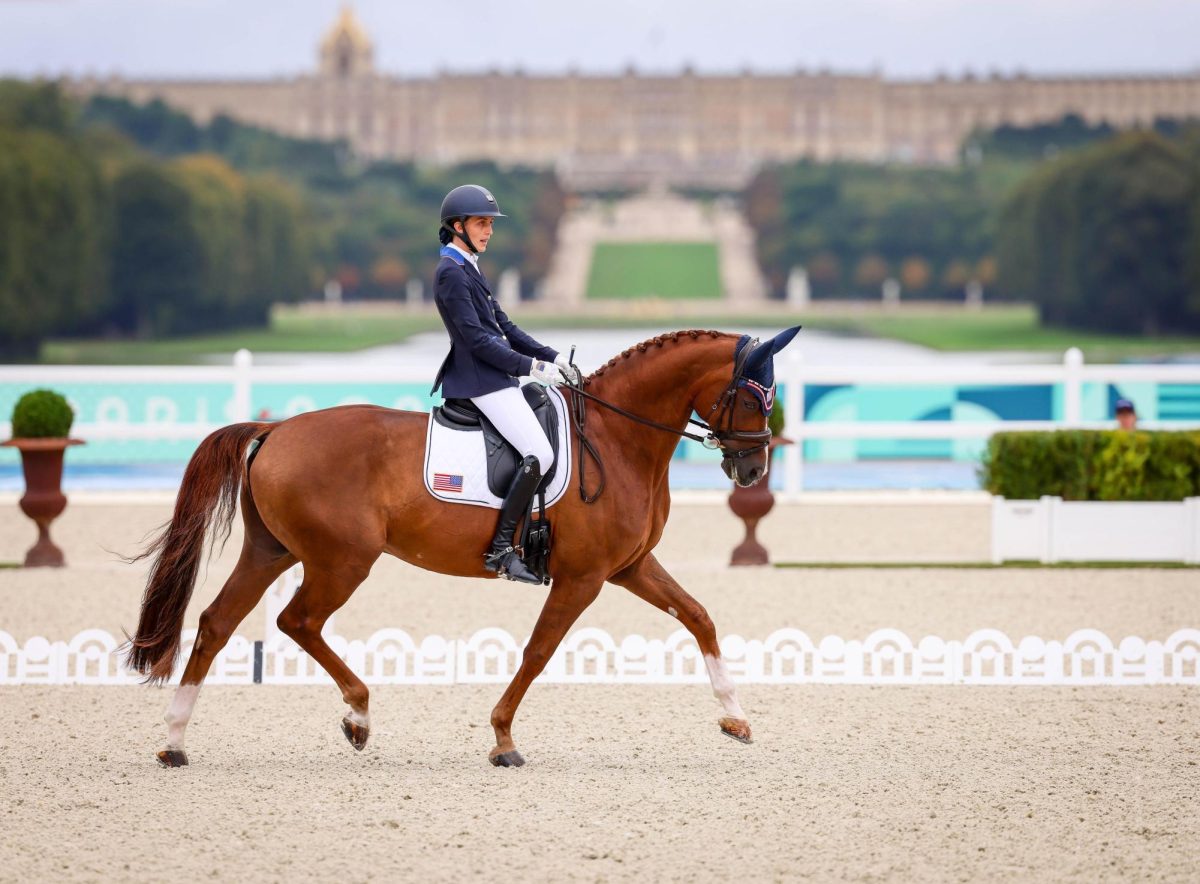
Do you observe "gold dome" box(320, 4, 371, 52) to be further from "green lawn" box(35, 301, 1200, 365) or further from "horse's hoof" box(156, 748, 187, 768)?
"horse's hoof" box(156, 748, 187, 768)

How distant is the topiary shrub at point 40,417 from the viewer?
36.3 ft

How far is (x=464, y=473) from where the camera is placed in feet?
19.5

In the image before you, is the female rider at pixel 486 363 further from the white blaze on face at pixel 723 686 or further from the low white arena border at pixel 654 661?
the low white arena border at pixel 654 661

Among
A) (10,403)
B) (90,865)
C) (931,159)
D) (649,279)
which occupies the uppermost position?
(931,159)

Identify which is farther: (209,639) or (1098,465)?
(1098,465)

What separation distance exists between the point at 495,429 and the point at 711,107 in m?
120

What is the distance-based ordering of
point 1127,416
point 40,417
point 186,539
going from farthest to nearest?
point 1127,416 < point 40,417 < point 186,539

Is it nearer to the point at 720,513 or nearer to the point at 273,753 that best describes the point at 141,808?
the point at 273,753

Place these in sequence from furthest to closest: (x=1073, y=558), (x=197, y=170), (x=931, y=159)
A: (x=931, y=159) < (x=197, y=170) < (x=1073, y=558)

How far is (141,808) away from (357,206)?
72941 mm

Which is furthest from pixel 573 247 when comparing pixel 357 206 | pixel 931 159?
pixel 931 159

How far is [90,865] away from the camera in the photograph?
4793 millimetres

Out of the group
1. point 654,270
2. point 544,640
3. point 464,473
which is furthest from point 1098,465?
point 654,270

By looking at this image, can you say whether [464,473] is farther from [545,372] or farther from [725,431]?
[725,431]
